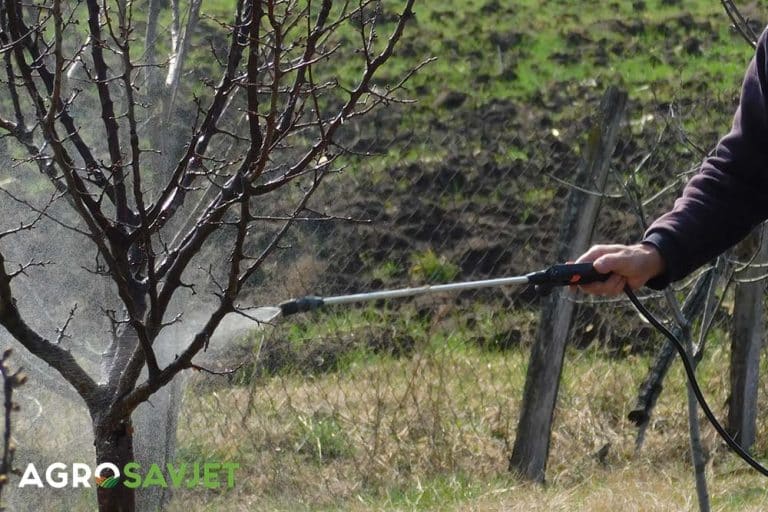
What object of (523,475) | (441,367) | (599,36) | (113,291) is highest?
(599,36)

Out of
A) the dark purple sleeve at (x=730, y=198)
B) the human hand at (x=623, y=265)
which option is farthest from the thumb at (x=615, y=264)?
the dark purple sleeve at (x=730, y=198)

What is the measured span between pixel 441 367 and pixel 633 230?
194 cm

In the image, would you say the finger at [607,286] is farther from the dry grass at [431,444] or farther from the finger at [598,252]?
the dry grass at [431,444]

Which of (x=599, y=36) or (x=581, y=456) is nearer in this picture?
(x=581, y=456)

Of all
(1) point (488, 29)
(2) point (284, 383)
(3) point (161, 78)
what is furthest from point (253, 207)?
(1) point (488, 29)

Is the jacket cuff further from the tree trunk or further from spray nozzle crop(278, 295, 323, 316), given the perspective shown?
the tree trunk

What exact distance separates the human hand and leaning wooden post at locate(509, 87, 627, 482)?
2.21 metres

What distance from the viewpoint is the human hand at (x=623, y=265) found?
2488mm

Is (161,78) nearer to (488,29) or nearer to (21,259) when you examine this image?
(21,259)

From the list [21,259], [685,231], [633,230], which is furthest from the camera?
[633,230]

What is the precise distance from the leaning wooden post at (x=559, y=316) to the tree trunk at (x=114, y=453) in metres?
2.15

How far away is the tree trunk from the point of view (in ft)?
9.79

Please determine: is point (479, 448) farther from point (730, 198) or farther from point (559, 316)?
point (730, 198)

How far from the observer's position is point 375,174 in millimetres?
6566
